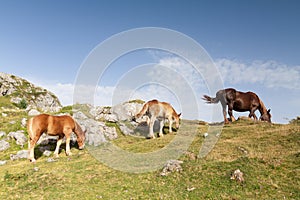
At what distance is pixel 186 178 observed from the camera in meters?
11.6

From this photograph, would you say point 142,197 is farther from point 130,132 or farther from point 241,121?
point 241,121

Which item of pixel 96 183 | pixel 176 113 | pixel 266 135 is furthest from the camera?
pixel 176 113

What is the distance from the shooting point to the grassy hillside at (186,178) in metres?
10.2

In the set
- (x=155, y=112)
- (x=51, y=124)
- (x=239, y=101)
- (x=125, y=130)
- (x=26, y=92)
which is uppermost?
(x=26, y=92)

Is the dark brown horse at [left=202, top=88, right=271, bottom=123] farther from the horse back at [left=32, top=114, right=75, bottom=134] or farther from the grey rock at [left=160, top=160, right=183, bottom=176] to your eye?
the horse back at [left=32, top=114, right=75, bottom=134]

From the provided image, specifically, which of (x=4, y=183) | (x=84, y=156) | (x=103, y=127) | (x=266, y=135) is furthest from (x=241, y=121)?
(x=4, y=183)

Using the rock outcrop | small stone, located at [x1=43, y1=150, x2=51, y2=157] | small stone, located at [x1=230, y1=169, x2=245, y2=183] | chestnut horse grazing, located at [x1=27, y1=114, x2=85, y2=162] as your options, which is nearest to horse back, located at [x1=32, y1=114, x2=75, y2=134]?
chestnut horse grazing, located at [x1=27, y1=114, x2=85, y2=162]

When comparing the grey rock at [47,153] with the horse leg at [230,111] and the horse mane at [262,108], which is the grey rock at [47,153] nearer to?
the horse leg at [230,111]

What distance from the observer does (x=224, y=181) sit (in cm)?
1098

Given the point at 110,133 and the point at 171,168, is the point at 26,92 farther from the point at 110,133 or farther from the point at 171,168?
the point at 171,168

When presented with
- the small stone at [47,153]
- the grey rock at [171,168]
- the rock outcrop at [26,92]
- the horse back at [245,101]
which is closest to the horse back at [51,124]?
the small stone at [47,153]

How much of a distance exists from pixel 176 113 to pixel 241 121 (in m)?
7.59

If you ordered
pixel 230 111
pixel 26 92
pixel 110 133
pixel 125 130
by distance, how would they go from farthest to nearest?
pixel 26 92, pixel 125 130, pixel 230 111, pixel 110 133

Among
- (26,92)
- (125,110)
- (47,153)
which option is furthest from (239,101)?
(26,92)
